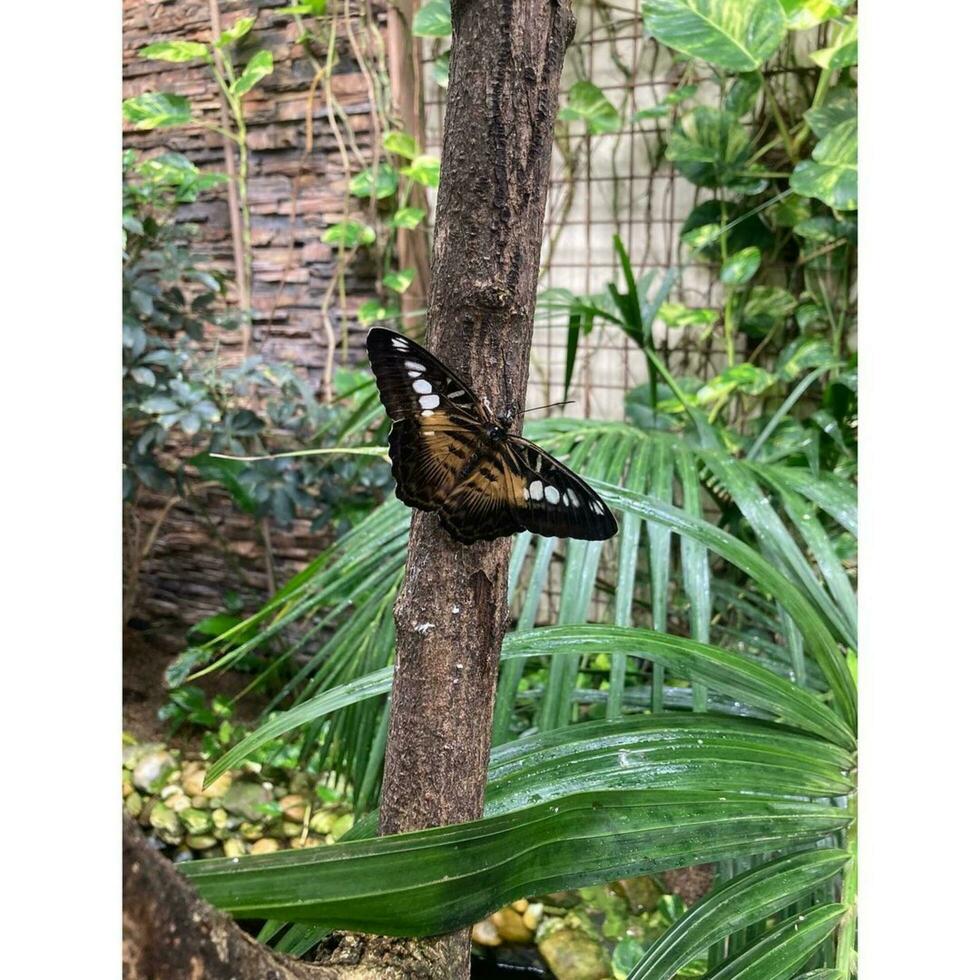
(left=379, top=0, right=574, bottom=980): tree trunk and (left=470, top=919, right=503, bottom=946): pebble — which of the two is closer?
(left=379, top=0, right=574, bottom=980): tree trunk

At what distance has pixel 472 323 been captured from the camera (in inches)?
16.1

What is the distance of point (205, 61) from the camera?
6.21 feet

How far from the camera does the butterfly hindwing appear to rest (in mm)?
420

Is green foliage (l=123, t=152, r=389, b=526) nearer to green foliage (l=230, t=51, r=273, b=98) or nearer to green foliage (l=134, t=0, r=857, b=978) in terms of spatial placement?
green foliage (l=134, t=0, r=857, b=978)

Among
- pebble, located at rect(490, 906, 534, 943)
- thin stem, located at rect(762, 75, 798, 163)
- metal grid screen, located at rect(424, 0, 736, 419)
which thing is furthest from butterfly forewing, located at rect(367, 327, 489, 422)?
thin stem, located at rect(762, 75, 798, 163)

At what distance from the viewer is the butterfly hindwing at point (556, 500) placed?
1.38 feet

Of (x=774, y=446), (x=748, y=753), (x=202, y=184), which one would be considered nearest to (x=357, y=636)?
(x=748, y=753)

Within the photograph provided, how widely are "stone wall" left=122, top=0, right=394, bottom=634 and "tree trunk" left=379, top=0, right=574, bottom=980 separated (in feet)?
5.50

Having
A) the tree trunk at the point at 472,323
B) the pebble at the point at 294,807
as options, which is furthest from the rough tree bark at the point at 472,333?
the pebble at the point at 294,807

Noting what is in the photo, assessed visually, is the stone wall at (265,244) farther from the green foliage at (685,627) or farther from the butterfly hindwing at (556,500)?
the butterfly hindwing at (556,500)

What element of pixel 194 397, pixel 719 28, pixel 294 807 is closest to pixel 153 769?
pixel 294 807

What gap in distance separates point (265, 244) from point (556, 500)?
1.83 meters

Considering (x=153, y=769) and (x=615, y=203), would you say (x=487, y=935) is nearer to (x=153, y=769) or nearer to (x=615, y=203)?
(x=153, y=769)

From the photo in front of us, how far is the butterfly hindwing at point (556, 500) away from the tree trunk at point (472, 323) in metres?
0.02
